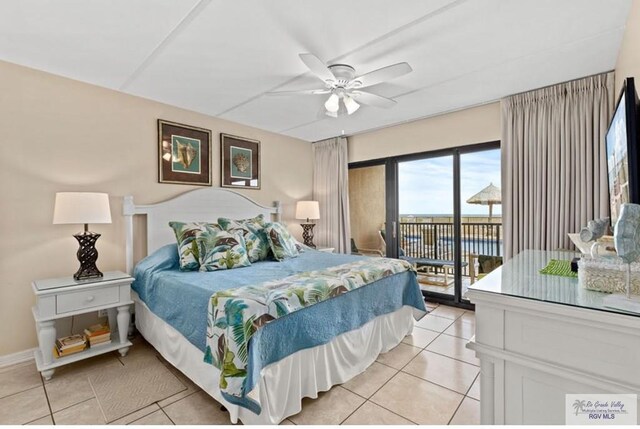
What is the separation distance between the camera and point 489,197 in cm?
369

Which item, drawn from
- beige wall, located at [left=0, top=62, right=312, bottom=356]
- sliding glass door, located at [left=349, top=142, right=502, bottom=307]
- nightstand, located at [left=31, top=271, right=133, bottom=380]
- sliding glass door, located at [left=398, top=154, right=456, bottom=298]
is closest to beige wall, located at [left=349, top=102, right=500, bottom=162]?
sliding glass door, located at [left=349, top=142, right=502, bottom=307]

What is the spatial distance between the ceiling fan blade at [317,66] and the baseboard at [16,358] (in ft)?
10.8

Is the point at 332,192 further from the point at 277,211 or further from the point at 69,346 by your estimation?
the point at 69,346

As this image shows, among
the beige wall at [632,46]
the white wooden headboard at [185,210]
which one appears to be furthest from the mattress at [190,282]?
the beige wall at [632,46]

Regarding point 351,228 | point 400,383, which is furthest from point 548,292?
point 351,228

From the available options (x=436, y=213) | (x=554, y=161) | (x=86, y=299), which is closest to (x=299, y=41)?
(x=86, y=299)

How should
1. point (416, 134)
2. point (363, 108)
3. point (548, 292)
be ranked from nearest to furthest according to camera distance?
point (548, 292)
point (363, 108)
point (416, 134)

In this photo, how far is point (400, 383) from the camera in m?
2.18

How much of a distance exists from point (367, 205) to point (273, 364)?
11.7 feet

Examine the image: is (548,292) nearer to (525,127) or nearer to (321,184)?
(525,127)

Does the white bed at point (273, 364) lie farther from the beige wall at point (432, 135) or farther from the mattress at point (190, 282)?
the beige wall at point (432, 135)

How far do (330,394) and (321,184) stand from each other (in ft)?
11.5

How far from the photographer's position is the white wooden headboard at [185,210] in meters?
3.01

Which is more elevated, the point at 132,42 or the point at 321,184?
the point at 132,42
